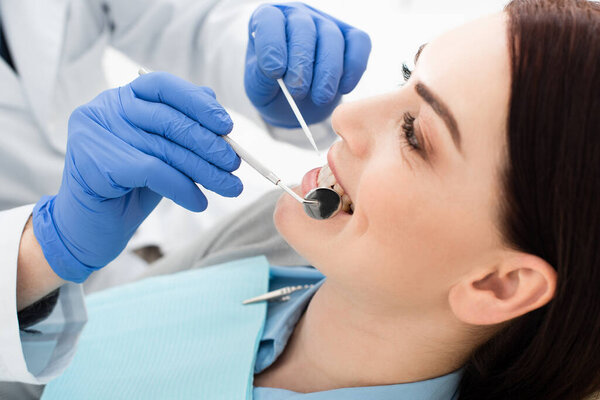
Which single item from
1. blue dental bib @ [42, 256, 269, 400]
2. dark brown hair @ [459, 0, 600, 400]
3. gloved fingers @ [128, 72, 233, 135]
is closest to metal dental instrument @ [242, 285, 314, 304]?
blue dental bib @ [42, 256, 269, 400]

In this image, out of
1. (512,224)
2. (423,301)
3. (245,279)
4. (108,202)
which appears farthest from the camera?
(245,279)

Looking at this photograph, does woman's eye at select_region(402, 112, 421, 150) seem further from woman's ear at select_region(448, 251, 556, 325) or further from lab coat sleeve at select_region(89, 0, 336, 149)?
lab coat sleeve at select_region(89, 0, 336, 149)

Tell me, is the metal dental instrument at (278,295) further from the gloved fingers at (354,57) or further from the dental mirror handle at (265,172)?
the gloved fingers at (354,57)

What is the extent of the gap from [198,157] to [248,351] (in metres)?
0.40

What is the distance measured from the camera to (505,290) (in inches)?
31.4

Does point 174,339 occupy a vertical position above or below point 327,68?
below

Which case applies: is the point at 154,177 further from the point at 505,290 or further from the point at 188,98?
the point at 505,290

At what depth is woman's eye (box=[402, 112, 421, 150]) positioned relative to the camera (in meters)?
0.79

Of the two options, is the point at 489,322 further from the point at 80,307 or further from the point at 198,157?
the point at 80,307

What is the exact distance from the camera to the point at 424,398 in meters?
0.93

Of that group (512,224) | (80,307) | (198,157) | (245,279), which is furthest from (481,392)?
(80,307)

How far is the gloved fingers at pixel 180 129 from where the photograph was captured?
→ 0.93 metres

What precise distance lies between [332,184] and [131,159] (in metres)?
0.33

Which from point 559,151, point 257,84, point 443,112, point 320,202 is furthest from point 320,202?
point 257,84
